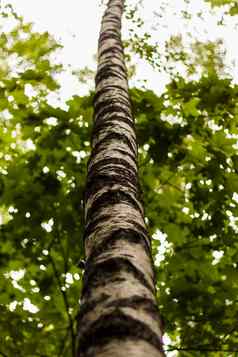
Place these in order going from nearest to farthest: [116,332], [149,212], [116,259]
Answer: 1. [116,332]
2. [116,259]
3. [149,212]

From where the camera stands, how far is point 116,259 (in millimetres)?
1232

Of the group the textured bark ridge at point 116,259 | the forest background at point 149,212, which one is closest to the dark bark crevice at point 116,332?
the textured bark ridge at point 116,259

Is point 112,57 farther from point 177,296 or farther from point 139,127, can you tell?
point 177,296

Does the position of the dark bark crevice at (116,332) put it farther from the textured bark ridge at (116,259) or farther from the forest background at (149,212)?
the forest background at (149,212)

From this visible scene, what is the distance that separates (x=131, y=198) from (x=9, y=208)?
2609 millimetres

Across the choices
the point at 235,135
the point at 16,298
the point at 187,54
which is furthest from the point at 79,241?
the point at 187,54

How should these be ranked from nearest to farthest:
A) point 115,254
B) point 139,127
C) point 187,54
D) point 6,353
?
point 115,254 < point 6,353 < point 139,127 < point 187,54

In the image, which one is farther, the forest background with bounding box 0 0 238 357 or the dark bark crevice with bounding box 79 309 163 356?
the forest background with bounding box 0 0 238 357

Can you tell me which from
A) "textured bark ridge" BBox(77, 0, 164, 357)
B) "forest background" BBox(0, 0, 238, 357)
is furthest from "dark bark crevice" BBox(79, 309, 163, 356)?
"forest background" BBox(0, 0, 238, 357)

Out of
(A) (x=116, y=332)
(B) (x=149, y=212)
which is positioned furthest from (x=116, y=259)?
(B) (x=149, y=212)

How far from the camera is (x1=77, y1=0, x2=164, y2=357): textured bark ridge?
0.95 metres

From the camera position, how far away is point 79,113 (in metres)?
4.22

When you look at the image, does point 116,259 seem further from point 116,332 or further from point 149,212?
point 149,212

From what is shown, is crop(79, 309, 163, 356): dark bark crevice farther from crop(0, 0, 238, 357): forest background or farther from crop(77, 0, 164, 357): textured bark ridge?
crop(0, 0, 238, 357): forest background
